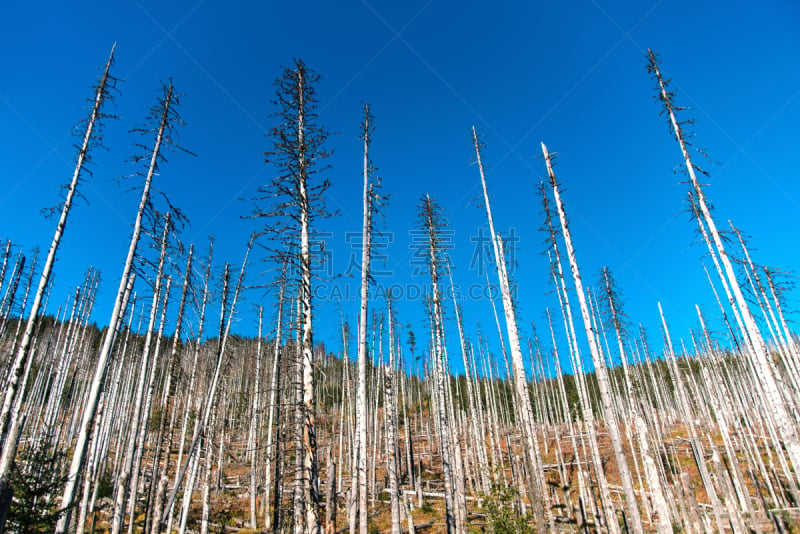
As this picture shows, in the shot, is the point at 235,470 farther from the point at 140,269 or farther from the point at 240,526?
the point at 140,269

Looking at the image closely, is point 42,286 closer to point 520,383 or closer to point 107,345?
point 107,345

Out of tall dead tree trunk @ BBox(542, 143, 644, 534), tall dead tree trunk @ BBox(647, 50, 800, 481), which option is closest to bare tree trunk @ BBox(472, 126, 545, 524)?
tall dead tree trunk @ BBox(542, 143, 644, 534)

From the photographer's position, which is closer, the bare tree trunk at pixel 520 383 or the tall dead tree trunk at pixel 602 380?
the tall dead tree trunk at pixel 602 380

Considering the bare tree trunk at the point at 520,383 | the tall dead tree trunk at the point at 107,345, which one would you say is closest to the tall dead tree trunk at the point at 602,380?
the bare tree trunk at the point at 520,383

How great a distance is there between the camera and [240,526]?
2122 centimetres

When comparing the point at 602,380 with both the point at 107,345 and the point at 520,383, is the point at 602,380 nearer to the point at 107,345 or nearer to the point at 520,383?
the point at 520,383

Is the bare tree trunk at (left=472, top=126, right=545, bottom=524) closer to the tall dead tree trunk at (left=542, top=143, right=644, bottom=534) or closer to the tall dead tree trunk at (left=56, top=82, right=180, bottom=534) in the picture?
the tall dead tree trunk at (left=542, top=143, right=644, bottom=534)

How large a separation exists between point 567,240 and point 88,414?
15.6 m

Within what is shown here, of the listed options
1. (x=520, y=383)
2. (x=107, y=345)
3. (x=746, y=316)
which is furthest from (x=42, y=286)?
(x=746, y=316)

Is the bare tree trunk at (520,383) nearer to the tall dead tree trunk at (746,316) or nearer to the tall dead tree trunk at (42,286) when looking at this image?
the tall dead tree trunk at (746,316)

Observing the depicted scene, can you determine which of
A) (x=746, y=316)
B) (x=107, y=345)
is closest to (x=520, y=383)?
(x=746, y=316)

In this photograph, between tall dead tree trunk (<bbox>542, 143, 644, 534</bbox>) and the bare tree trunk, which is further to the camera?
the bare tree trunk

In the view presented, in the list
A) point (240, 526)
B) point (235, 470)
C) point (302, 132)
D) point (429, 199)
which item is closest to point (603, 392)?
point (429, 199)

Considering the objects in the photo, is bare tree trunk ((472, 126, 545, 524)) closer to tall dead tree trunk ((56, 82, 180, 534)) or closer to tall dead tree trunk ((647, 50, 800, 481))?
tall dead tree trunk ((647, 50, 800, 481))
